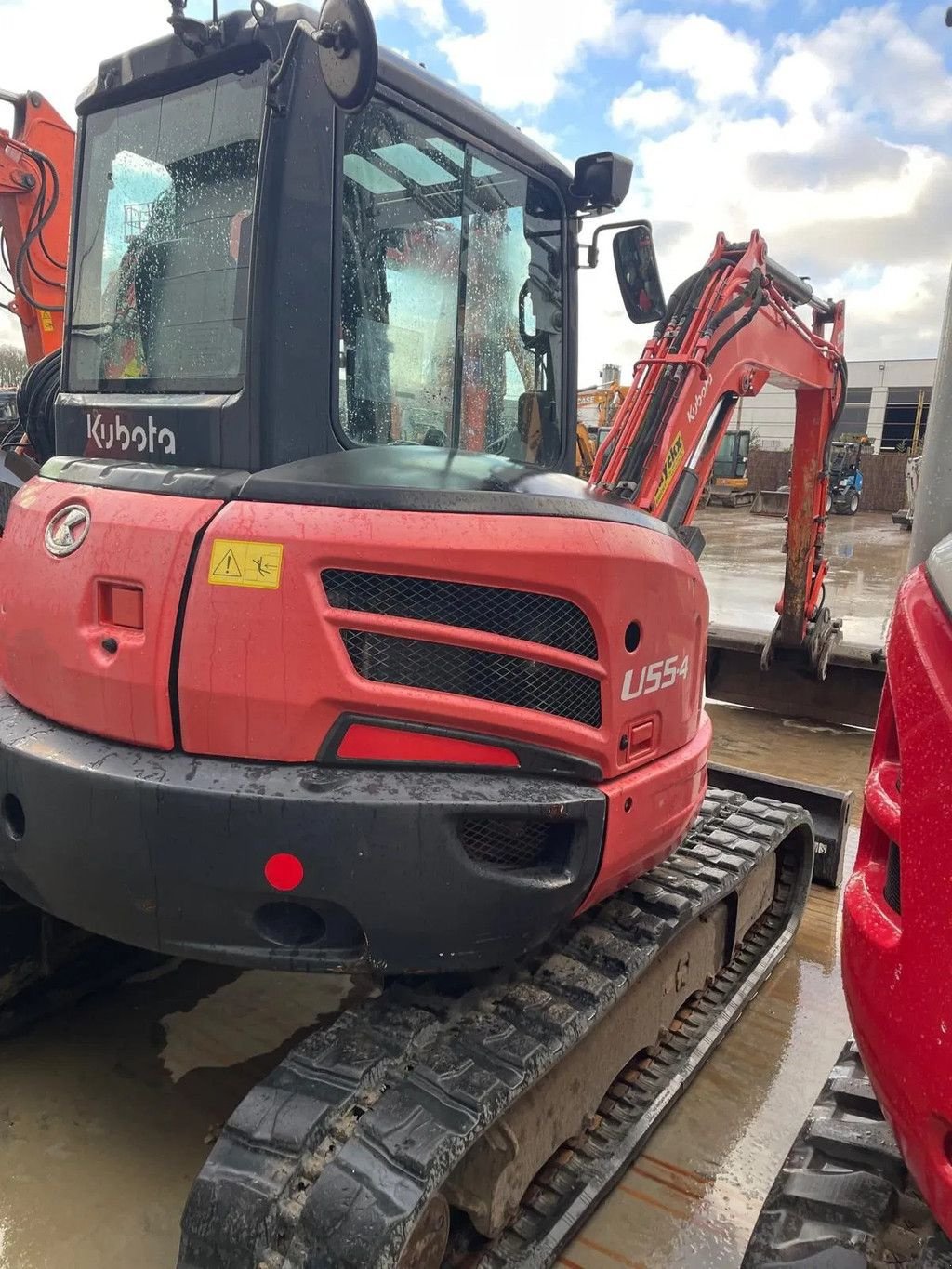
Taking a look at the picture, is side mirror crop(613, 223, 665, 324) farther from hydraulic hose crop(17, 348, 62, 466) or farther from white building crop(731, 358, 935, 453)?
white building crop(731, 358, 935, 453)

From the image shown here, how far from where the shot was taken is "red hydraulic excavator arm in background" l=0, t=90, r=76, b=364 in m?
5.69

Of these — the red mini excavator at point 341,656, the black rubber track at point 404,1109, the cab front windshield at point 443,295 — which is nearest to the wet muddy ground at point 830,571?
Answer: the cab front windshield at point 443,295

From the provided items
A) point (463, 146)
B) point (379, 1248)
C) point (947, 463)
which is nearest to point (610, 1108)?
point (379, 1248)

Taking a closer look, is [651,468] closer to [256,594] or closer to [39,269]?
[256,594]

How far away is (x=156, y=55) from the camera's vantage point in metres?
2.45

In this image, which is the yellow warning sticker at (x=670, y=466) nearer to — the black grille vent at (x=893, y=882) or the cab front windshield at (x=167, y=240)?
the cab front windshield at (x=167, y=240)

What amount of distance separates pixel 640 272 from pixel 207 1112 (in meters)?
2.90

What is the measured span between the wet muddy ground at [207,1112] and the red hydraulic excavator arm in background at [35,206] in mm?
4083

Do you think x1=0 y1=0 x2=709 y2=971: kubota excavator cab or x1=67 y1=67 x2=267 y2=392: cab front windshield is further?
x1=67 y1=67 x2=267 y2=392: cab front windshield

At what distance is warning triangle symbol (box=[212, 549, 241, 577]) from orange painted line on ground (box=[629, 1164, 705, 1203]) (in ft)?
6.39

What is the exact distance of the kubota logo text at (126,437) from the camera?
2.40 metres

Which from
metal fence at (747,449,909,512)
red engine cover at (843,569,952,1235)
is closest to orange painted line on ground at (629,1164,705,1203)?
red engine cover at (843,569,952,1235)

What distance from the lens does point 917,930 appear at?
4.25 feet

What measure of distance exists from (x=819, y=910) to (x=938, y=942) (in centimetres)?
322
